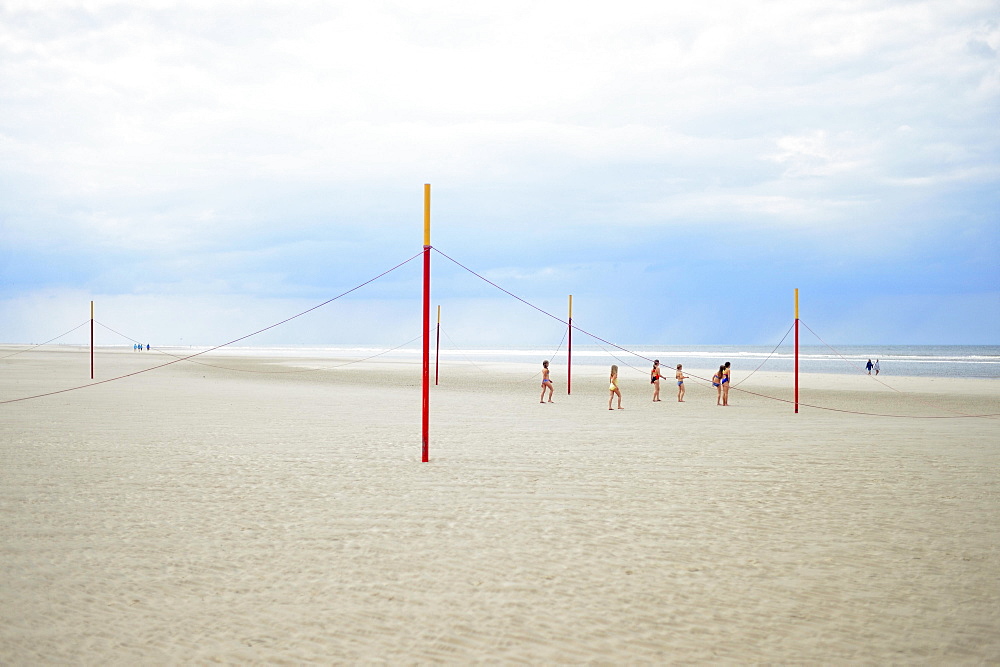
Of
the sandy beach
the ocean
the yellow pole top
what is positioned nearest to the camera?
the sandy beach

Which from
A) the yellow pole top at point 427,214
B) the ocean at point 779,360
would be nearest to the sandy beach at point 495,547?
the yellow pole top at point 427,214

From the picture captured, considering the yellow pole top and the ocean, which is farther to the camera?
the ocean

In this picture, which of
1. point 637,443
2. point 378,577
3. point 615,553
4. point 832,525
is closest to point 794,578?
point 615,553

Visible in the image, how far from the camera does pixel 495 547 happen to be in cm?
713

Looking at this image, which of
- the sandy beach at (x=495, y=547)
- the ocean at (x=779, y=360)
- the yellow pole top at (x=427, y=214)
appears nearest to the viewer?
the sandy beach at (x=495, y=547)

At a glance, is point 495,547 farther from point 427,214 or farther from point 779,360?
point 779,360

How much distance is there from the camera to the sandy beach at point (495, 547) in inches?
196

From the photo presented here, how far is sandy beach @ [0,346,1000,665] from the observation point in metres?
4.98

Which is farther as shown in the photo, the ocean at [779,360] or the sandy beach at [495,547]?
the ocean at [779,360]

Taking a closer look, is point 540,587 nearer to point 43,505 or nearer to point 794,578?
point 794,578

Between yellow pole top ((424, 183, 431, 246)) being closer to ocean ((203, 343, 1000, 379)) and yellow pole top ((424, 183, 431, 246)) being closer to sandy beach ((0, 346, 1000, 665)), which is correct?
sandy beach ((0, 346, 1000, 665))

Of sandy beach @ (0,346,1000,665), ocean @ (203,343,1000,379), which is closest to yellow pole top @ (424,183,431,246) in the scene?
sandy beach @ (0,346,1000,665)

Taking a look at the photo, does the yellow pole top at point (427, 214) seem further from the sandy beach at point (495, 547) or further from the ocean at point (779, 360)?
the ocean at point (779, 360)

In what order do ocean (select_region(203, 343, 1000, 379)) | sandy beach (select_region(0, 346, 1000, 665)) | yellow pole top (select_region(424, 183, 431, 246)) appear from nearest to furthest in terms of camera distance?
1. sandy beach (select_region(0, 346, 1000, 665))
2. yellow pole top (select_region(424, 183, 431, 246))
3. ocean (select_region(203, 343, 1000, 379))
